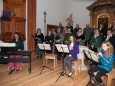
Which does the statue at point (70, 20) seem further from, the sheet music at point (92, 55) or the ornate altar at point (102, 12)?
the sheet music at point (92, 55)

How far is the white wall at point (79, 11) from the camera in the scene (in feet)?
40.0

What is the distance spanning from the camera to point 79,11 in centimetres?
1238

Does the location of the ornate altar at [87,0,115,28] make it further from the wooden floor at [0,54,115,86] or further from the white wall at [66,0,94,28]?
the wooden floor at [0,54,115,86]

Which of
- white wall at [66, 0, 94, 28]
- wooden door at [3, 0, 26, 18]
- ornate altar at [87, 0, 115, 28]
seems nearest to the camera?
wooden door at [3, 0, 26, 18]

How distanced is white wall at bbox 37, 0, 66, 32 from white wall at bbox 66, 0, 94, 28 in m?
0.56

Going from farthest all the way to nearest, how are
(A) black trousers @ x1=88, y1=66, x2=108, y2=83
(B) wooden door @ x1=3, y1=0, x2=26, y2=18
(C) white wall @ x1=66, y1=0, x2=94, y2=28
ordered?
(C) white wall @ x1=66, y1=0, x2=94, y2=28
(B) wooden door @ x1=3, y1=0, x2=26, y2=18
(A) black trousers @ x1=88, y1=66, x2=108, y2=83

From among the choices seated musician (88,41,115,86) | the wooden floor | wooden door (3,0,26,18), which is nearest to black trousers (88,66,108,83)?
seated musician (88,41,115,86)

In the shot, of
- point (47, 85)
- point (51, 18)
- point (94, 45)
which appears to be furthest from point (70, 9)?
point (47, 85)

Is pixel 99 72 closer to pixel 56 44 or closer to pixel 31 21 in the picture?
pixel 56 44

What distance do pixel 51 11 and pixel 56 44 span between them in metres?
4.74

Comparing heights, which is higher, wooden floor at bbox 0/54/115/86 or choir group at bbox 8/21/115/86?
choir group at bbox 8/21/115/86

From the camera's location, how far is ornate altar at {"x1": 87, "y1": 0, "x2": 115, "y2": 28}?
10.7 meters

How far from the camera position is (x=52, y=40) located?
880 centimetres

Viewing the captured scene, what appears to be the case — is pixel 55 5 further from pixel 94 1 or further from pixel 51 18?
pixel 94 1
